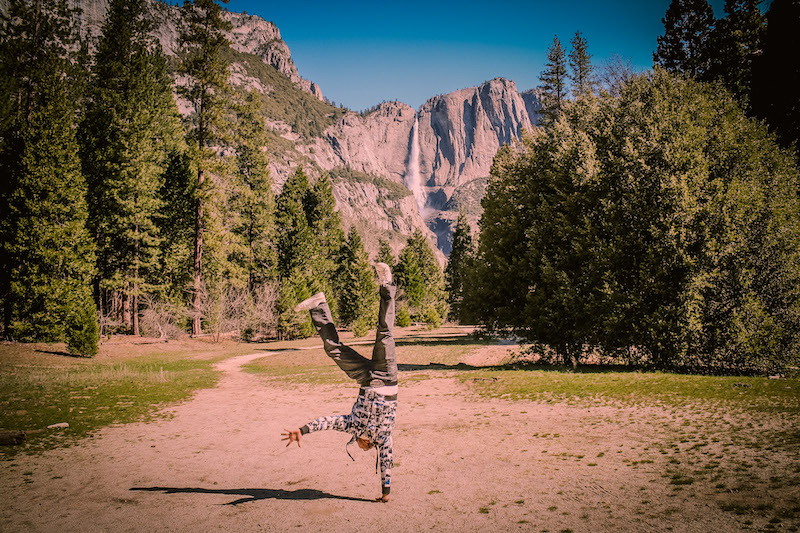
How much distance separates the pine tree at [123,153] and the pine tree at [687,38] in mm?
40412

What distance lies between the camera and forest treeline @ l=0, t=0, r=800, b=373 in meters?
17.0

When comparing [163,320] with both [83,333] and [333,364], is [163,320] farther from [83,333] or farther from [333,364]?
[333,364]

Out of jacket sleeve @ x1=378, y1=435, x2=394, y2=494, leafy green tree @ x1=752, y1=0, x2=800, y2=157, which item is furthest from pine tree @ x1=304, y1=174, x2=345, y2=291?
jacket sleeve @ x1=378, y1=435, x2=394, y2=494

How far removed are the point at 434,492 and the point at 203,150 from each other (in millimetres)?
33211

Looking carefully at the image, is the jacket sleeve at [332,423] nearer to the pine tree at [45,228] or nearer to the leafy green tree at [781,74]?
the pine tree at [45,228]

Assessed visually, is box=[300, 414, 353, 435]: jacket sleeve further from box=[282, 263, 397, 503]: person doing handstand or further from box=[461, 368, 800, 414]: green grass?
box=[461, 368, 800, 414]: green grass

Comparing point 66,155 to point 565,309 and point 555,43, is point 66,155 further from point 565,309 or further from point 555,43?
point 555,43

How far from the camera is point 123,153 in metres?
31.5

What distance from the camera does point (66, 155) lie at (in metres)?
26.8

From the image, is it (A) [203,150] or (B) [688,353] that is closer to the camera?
(B) [688,353]

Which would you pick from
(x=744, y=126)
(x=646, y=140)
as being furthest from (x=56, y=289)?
(x=744, y=126)

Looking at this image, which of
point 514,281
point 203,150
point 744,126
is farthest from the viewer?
point 203,150

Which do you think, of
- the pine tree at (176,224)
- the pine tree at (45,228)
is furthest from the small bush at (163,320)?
the pine tree at (45,228)

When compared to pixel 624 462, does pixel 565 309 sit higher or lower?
higher
